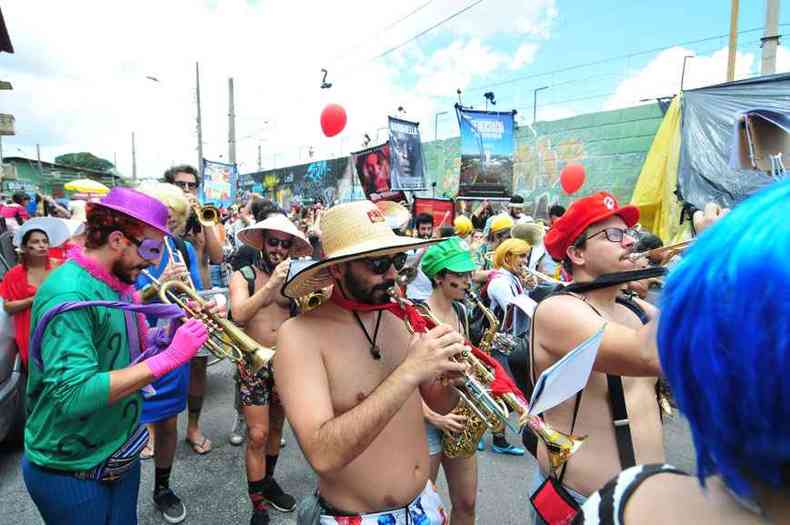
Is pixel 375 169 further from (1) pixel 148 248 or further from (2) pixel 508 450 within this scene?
(1) pixel 148 248

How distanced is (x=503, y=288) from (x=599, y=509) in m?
4.03

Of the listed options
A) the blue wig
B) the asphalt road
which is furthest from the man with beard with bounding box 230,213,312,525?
the blue wig

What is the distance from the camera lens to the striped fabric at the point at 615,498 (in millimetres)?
743

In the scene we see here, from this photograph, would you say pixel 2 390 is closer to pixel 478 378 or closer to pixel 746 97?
pixel 478 378

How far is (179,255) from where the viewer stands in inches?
153

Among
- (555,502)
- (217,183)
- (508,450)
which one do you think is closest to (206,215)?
(508,450)

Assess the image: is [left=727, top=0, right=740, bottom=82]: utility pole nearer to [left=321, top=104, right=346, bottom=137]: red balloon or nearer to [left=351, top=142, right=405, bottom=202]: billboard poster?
[left=351, top=142, right=405, bottom=202]: billboard poster

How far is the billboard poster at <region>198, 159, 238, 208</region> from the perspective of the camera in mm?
14125

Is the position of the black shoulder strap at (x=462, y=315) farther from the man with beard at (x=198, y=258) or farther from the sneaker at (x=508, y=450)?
the man with beard at (x=198, y=258)

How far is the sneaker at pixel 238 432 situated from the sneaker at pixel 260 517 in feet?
4.15

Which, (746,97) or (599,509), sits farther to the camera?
(746,97)

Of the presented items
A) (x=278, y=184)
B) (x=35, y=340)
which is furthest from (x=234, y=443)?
(x=278, y=184)

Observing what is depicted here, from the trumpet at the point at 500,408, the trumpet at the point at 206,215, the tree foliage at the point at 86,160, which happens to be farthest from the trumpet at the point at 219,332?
the tree foliage at the point at 86,160

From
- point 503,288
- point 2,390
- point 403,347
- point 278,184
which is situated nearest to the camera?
point 403,347
